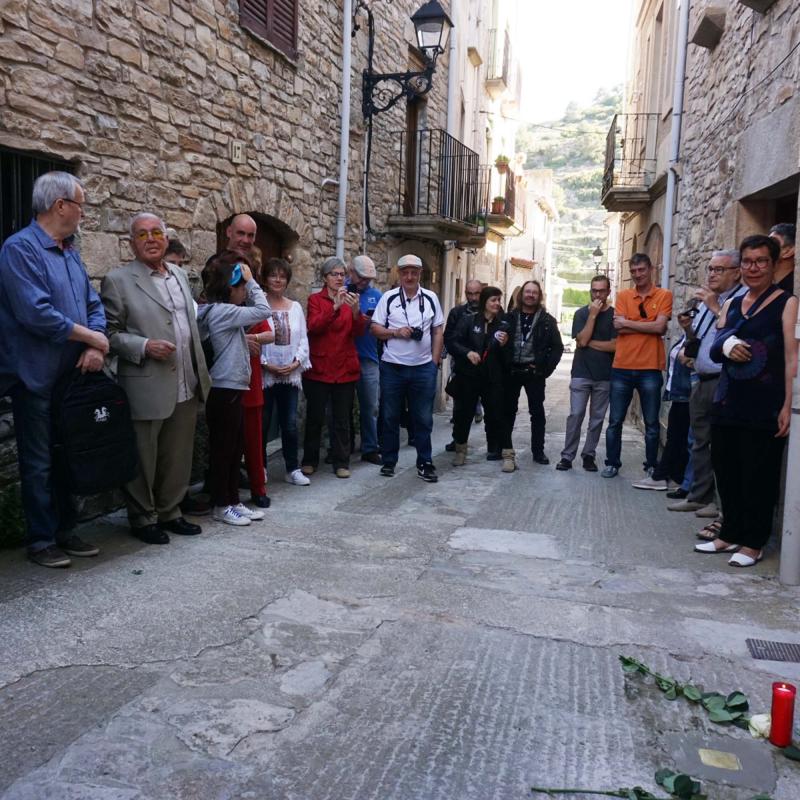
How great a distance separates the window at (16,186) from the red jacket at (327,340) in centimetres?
230

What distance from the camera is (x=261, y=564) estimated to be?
4137mm

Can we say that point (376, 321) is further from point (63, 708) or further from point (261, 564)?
point (63, 708)

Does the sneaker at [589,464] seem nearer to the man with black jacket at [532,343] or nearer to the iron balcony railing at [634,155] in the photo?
the man with black jacket at [532,343]

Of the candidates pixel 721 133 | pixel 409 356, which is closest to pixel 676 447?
pixel 409 356

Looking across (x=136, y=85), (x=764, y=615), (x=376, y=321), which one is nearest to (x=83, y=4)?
(x=136, y=85)

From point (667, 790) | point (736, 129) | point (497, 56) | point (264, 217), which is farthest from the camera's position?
point (497, 56)

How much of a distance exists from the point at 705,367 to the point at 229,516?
10.4 feet

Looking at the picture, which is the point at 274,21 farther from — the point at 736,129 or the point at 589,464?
the point at 589,464

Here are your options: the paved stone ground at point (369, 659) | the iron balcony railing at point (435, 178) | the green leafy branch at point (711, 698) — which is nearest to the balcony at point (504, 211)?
the iron balcony railing at point (435, 178)

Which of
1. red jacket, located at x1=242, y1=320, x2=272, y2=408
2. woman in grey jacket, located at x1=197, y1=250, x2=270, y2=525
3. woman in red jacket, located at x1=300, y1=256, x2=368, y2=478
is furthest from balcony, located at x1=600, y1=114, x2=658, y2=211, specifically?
woman in grey jacket, located at x1=197, y1=250, x2=270, y2=525

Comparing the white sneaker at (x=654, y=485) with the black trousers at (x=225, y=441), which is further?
the white sneaker at (x=654, y=485)

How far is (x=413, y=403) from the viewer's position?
677 centimetres

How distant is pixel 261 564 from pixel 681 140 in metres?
7.35

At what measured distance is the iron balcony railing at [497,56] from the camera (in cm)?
1752
